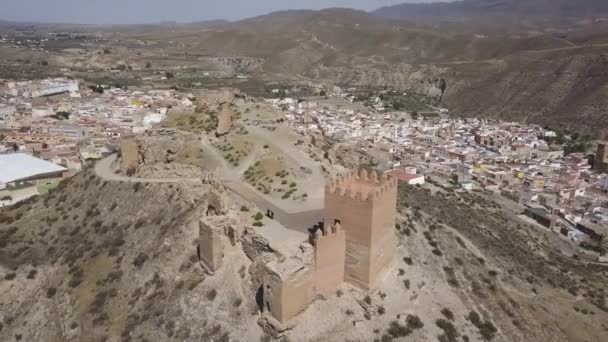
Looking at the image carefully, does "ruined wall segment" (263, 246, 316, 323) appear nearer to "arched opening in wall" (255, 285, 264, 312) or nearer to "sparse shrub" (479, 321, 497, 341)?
"arched opening in wall" (255, 285, 264, 312)

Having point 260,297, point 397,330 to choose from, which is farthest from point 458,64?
point 260,297

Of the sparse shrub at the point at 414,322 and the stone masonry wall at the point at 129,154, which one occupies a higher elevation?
the stone masonry wall at the point at 129,154

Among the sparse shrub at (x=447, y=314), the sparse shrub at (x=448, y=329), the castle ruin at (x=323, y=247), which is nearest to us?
the castle ruin at (x=323, y=247)

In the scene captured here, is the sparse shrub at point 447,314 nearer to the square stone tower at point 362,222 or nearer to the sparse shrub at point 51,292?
the square stone tower at point 362,222

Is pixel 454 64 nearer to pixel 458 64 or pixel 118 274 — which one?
pixel 458 64

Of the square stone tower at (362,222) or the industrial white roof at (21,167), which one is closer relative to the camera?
the square stone tower at (362,222)

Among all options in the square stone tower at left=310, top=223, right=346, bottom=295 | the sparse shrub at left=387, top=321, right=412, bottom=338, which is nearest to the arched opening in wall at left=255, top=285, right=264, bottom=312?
the square stone tower at left=310, top=223, right=346, bottom=295

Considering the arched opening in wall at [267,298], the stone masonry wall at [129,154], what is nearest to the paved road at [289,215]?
the arched opening in wall at [267,298]

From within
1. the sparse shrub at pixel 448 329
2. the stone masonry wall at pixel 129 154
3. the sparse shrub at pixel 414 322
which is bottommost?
the sparse shrub at pixel 448 329

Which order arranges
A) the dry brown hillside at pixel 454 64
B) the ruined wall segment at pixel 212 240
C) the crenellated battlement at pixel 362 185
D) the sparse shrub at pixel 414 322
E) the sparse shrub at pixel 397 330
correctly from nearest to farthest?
the sparse shrub at pixel 397 330 < the crenellated battlement at pixel 362 185 < the sparse shrub at pixel 414 322 < the ruined wall segment at pixel 212 240 < the dry brown hillside at pixel 454 64
